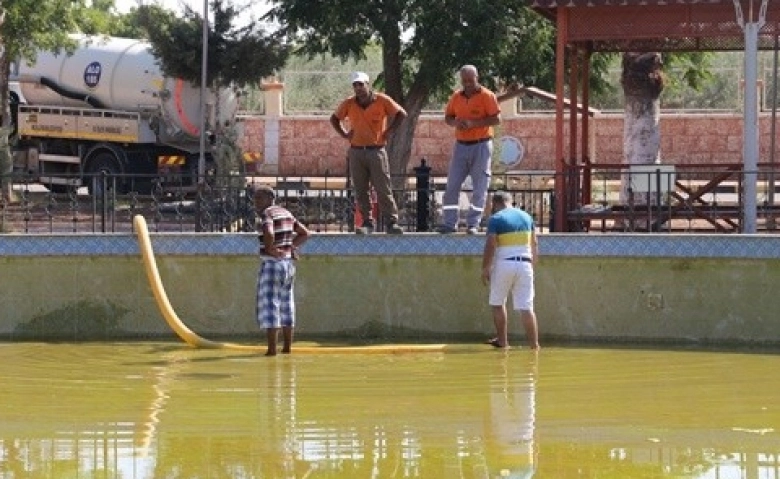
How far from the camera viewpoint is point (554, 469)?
11.1m

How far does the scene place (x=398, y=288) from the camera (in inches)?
715

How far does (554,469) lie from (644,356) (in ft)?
18.9

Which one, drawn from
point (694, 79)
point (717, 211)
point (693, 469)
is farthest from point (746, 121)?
point (694, 79)

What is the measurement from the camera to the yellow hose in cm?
1686

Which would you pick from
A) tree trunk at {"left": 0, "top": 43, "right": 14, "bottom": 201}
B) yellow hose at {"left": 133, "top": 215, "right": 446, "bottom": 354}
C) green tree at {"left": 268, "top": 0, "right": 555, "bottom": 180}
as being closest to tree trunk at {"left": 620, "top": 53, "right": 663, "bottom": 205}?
green tree at {"left": 268, "top": 0, "right": 555, "bottom": 180}

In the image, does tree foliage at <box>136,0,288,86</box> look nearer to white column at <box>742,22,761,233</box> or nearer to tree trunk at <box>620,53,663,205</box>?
tree trunk at <box>620,53,663,205</box>

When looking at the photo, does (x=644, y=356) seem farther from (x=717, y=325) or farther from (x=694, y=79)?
(x=694, y=79)

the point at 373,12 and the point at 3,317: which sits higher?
the point at 373,12

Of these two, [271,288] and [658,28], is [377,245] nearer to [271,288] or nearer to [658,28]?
[271,288]

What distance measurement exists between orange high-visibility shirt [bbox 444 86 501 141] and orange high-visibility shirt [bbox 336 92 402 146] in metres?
0.56

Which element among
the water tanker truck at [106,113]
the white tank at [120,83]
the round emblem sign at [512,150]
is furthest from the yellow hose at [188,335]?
the round emblem sign at [512,150]

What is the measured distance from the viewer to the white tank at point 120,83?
3466cm

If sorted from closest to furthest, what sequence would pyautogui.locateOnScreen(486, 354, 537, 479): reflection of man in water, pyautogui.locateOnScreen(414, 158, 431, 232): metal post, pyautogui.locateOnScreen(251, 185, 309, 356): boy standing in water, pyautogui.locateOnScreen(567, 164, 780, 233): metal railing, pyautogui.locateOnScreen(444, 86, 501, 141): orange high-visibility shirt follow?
pyautogui.locateOnScreen(486, 354, 537, 479): reflection of man in water
pyautogui.locateOnScreen(251, 185, 309, 356): boy standing in water
pyautogui.locateOnScreen(444, 86, 501, 141): orange high-visibility shirt
pyautogui.locateOnScreen(567, 164, 780, 233): metal railing
pyautogui.locateOnScreen(414, 158, 431, 232): metal post

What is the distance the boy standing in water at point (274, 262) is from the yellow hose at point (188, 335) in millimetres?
622
